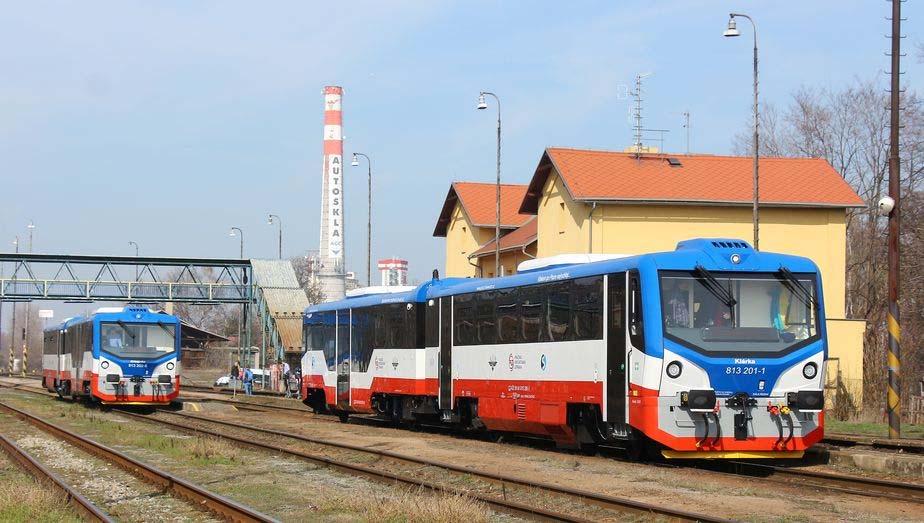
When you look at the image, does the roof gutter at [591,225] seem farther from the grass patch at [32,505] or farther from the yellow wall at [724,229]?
the grass patch at [32,505]

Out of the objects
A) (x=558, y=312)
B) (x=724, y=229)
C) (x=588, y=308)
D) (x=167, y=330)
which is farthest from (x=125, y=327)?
(x=724, y=229)

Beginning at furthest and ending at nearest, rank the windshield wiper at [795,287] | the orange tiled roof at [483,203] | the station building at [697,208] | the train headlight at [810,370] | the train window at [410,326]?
the orange tiled roof at [483,203] < the station building at [697,208] < the train window at [410,326] < the windshield wiper at [795,287] < the train headlight at [810,370]

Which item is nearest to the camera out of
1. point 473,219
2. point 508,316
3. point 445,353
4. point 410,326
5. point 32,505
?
point 32,505

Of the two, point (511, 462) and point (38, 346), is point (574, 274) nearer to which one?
point (511, 462)

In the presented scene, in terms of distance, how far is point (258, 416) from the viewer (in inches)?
1304

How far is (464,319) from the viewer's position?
919 inches

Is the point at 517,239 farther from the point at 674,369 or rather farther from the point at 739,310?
the point at 674,369

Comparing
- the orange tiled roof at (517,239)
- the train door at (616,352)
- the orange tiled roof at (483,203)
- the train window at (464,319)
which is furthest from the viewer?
the orange tiled roof at (483,203)

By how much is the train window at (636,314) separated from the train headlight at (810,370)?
2.28m

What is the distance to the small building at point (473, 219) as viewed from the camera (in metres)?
59.2

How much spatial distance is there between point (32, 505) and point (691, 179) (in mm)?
37751

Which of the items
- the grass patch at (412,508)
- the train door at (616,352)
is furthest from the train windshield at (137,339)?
the grass patch at (412,508)

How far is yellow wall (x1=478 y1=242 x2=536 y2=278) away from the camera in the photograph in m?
53.0

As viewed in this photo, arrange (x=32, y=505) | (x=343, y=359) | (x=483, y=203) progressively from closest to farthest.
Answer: (x=32, y=505)
(x=343, y=359)
(x=483, y=203)
